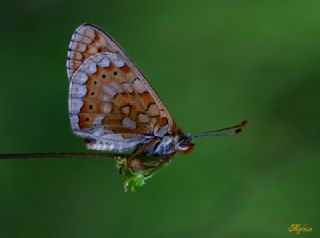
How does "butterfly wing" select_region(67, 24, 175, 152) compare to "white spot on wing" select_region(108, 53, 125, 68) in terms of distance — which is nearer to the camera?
"butterfly wing" select_region(67, 24, 175, 152)

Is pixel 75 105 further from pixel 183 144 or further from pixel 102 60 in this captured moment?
pixel 183 144

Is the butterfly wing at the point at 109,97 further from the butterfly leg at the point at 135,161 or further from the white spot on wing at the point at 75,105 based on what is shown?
the butterfly leg at the point at 135,161

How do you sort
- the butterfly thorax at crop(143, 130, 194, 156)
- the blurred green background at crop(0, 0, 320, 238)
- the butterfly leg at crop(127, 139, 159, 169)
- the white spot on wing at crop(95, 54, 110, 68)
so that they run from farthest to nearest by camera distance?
the blurred green background at crop(0, 0, 320, 238)
the white spot on wing at crop(95, 54, 110, 68)
the butterfly thorax at crop(143, 130, 194, 156)
the butterfly leg at crop(127, 139, 159, 169)

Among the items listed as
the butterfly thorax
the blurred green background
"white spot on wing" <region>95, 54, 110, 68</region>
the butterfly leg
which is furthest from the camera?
the blurred green background

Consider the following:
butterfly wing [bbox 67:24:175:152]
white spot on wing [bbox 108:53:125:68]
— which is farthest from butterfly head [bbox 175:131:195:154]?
white spot on wing [bbox 108:53:125:68]

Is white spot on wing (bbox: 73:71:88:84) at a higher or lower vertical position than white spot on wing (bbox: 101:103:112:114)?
higher

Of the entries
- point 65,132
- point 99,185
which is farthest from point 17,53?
point 99,185

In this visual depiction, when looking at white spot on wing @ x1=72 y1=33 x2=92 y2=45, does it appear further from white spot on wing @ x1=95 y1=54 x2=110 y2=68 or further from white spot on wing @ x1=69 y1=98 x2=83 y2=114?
white spot on wing @ x1=69 y1=98 x2=83 y2=114

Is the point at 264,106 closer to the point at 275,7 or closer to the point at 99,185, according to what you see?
the point at 275,7

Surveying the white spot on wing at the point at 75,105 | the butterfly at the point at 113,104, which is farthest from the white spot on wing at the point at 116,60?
the white spot on wing at the point at 75,105
